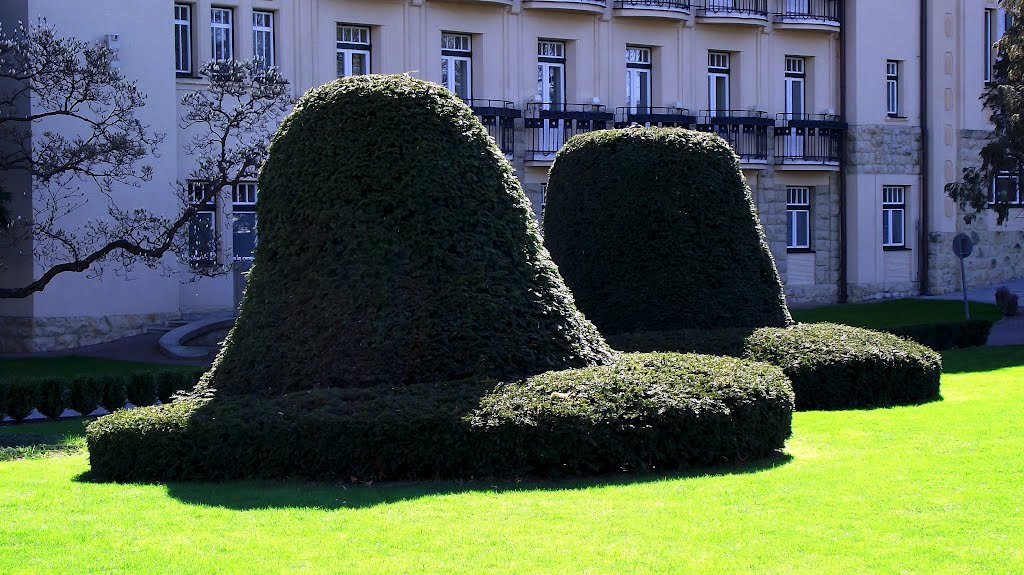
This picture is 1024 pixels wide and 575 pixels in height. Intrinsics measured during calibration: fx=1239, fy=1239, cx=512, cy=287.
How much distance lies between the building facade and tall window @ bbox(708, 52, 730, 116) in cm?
6

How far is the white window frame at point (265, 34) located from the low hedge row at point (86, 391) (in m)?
13.2

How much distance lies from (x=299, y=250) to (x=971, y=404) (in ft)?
Answer: 25.1

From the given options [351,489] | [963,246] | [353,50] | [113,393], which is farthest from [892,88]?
[351,489]

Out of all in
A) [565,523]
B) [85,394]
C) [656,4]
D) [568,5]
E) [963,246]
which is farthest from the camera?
[656,4]

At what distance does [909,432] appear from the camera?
449 inches

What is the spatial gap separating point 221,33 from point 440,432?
66.6 ft

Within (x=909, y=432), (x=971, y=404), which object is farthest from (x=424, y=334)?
(x=971, y=404)

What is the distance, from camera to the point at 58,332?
24.7 m

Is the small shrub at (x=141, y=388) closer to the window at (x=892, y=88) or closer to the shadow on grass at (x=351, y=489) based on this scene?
the shadow on grass at (x=351, y=489)

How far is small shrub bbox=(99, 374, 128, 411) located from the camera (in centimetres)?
1591

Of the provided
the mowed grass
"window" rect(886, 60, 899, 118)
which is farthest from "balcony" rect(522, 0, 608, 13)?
the mowed grass

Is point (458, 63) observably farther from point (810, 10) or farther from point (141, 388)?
point (141, 388)

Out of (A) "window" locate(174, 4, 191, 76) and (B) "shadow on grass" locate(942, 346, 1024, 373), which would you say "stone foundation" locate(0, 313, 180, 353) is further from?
(B) "shadow on grass" locate(942, 346, 1024, 373)

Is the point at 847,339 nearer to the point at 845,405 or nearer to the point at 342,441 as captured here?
the point at 845,405
